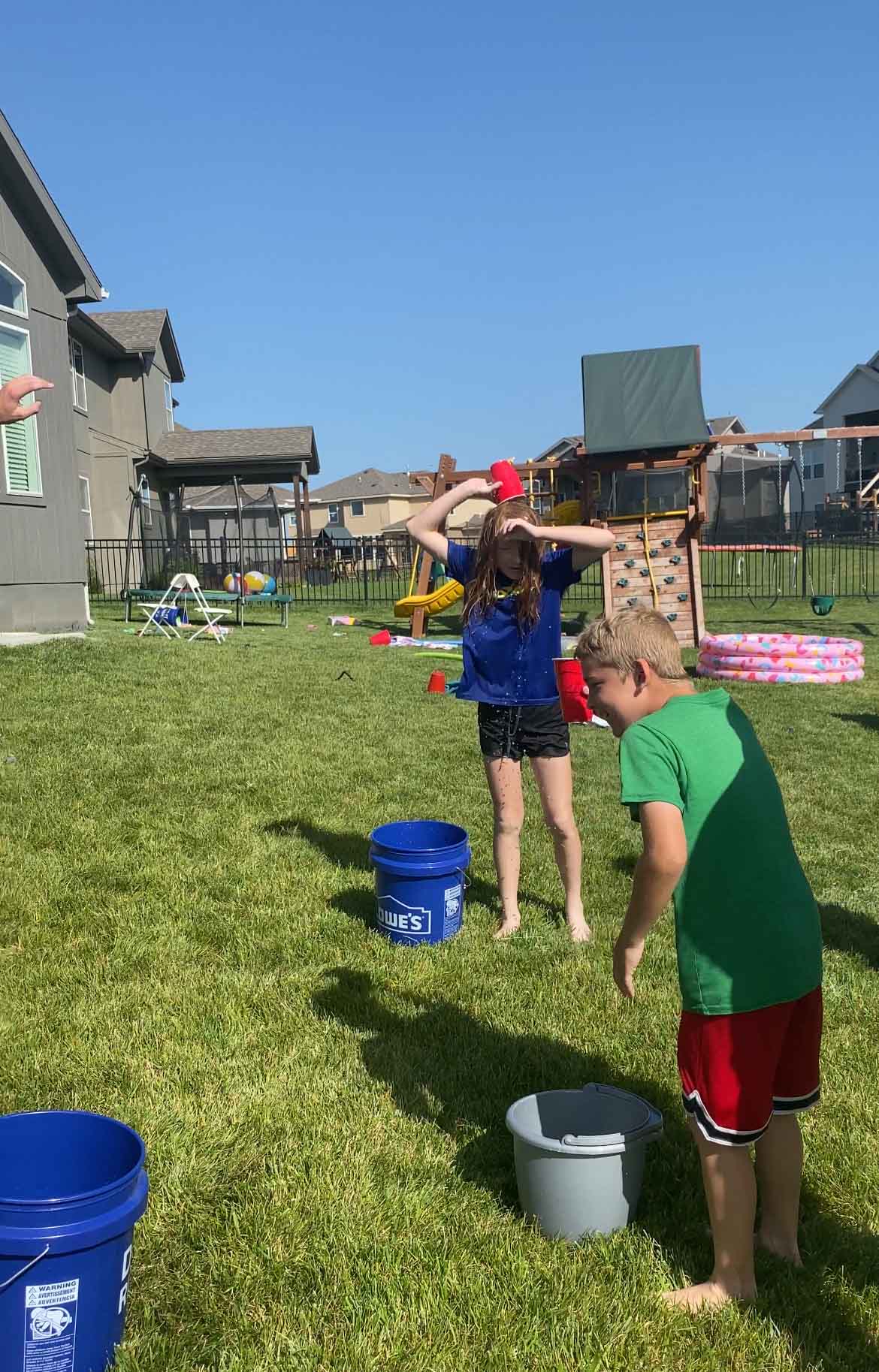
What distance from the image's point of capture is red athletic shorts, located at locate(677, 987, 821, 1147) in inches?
97.7

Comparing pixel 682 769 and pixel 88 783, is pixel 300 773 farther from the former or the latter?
pixel 682 769

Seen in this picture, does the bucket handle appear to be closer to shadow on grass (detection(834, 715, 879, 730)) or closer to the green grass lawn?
the green grass lawn

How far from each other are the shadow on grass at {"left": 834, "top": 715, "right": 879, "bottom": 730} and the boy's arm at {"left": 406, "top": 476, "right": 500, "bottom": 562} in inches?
260

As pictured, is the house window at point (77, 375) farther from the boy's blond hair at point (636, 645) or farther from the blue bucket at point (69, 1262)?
the blue bucket at point (69, 1262)

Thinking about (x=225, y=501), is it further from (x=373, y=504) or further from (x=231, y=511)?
(x=373, y=504)

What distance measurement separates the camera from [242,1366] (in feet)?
7.92

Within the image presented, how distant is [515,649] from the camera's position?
498 centimetres

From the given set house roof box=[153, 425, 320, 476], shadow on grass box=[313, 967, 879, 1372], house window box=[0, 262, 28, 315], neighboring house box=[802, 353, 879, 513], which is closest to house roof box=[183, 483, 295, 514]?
house roof box=[153, 425, 320, 476]

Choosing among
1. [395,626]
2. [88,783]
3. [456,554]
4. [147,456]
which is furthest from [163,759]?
[147,456]

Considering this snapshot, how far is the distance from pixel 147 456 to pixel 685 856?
31.3 metres

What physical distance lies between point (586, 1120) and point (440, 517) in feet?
9.90

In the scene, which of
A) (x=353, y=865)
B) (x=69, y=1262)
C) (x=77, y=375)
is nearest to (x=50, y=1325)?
(x=69, y=1262)

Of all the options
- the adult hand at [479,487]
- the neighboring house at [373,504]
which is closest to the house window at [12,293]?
the adult hand at [479,487]

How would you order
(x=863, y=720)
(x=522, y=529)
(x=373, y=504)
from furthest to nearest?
(x=373, y=504) → (x=863, y=720) → (x=522, y=529)
